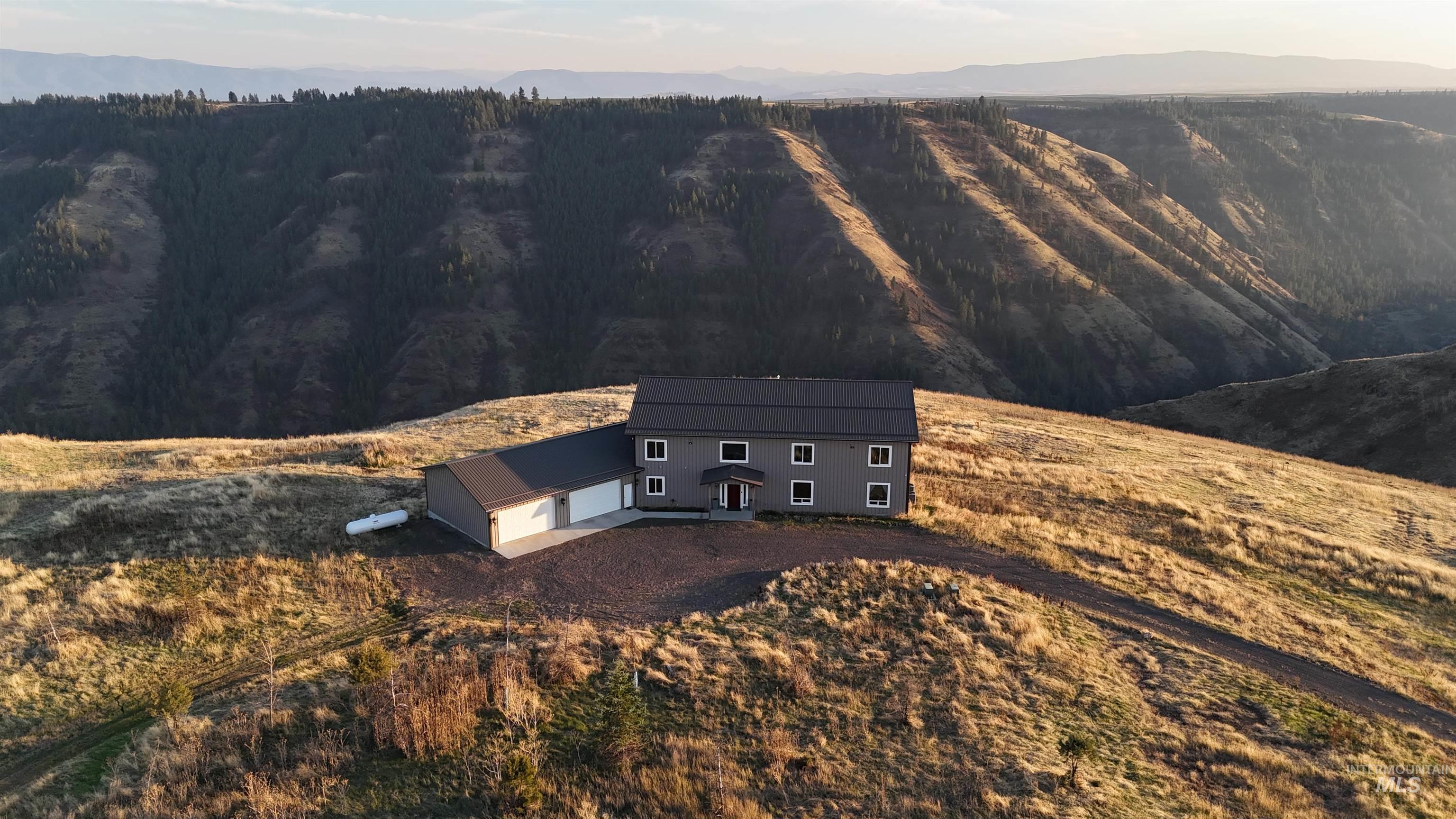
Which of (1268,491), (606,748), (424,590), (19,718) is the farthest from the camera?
(1268,491)

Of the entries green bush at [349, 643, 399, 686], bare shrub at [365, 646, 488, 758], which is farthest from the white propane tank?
green bush at [349, 643, 399, 686]

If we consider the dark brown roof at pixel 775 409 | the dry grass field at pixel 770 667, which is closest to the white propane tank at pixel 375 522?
the dry grass field at pixel 770 667

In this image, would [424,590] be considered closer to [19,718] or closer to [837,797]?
[19,718]

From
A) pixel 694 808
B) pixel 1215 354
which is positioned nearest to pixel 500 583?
pixel 694 808

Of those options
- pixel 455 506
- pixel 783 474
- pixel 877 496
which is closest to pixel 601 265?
pixel 783 474

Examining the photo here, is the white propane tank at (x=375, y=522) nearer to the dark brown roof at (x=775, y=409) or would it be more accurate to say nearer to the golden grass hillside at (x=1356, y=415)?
the dark brown roof at (x=775, y=409)

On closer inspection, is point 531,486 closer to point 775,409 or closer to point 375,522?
point 375,522

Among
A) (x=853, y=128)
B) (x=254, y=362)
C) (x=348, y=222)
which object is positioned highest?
(x=853, y=128)

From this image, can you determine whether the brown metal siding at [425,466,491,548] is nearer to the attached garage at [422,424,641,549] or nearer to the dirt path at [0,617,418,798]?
the attached garage at [422,424,641,549]
